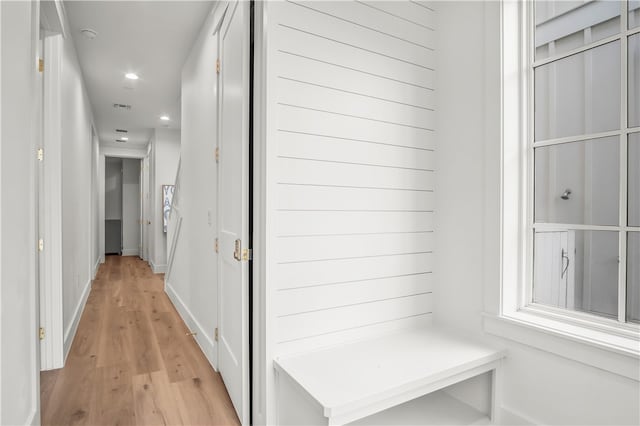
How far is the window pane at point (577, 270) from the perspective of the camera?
5.04 feet

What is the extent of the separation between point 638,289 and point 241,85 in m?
2.00

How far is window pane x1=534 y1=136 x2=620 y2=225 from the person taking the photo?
154 cm

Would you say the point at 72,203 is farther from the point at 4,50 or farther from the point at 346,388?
the point at 346,388

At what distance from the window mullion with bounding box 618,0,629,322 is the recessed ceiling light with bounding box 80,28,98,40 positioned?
367 cm

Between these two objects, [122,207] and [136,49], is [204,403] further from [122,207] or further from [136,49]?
[122,207]

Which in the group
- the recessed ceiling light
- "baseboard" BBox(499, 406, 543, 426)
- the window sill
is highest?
the recessed ceiling light

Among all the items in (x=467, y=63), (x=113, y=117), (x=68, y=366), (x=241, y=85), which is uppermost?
(x=113, y=117)

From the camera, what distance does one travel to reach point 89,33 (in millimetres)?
3078

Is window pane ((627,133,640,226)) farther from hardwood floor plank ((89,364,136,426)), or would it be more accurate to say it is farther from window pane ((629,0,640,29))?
hardwood floor plank ((89,364,136,426))

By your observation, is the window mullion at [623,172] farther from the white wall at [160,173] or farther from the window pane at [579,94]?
the white wall at [160,173]

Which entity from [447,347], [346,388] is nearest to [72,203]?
[346,388]

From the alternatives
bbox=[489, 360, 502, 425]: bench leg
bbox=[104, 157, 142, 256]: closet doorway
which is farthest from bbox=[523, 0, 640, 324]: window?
bbox=[104, 157, 142, 256]: closet doorway

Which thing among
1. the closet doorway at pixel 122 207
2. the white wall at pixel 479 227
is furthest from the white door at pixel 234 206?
the closet doorway at pixel 122 207

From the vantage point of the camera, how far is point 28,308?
151cm
